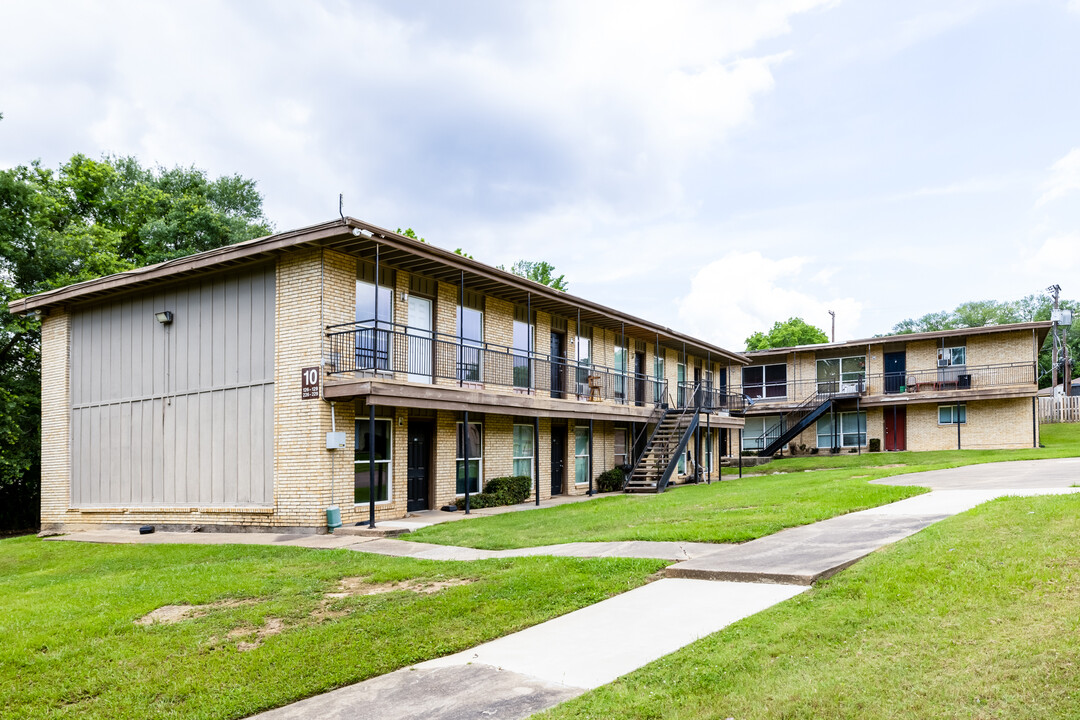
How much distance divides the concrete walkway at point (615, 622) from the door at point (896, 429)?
2474 cm

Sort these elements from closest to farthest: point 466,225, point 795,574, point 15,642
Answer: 1. point 15,642
2. point 795,574
3. point 466,225

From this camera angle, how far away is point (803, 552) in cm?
862

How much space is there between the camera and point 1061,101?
19.4 m

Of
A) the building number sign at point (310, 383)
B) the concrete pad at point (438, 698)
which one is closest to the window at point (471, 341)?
the building number sign at point (310, 383)

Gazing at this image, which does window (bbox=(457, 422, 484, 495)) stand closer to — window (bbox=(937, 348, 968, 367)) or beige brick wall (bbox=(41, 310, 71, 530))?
beige brick wall (bbox=(41, 310, 71, 530))

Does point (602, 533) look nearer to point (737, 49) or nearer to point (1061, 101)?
point (737, 49)

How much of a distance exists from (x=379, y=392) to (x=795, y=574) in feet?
28.8

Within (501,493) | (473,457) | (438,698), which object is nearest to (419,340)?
(473,457)

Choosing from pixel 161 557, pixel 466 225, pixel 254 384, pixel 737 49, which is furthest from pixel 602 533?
pixel 466 225

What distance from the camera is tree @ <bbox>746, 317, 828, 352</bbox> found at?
67.2m

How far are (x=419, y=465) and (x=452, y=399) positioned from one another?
2194 mm

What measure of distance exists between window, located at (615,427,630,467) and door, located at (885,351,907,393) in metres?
16.6

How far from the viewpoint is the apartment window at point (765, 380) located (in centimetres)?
3962

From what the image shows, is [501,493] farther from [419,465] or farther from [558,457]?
[558,457]
